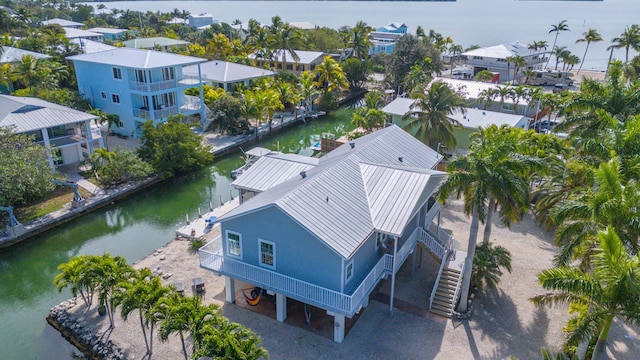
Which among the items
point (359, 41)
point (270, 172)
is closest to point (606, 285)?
point (270, 172)

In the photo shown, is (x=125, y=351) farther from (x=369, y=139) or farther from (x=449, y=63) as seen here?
(x=449, y=63)

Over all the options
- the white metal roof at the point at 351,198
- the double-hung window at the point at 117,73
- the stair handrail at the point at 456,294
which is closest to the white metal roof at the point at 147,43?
the double-hung window at the point at 117,73

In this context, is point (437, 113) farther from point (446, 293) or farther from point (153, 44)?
point (153, 44)

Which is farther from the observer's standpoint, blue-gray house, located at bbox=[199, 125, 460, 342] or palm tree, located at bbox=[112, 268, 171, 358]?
blue-gray house, located at bbox=[199, 125, 460, 342]

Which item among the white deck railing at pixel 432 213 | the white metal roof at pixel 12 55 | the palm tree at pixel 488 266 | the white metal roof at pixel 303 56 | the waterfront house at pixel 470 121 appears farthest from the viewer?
the white metal roof at pixel 303 56

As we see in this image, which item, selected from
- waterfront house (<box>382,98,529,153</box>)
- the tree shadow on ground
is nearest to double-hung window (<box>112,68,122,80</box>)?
waterfront house (<box>382,98,529,153</box>)

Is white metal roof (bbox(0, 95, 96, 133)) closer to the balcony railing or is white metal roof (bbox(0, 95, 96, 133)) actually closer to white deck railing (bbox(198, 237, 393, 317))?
the balcony railing

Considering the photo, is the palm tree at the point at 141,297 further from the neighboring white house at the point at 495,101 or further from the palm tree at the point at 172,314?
the neighboring white house at the point at 495,101

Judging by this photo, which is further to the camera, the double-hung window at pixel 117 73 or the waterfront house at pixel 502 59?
the waterfront house at pixel 502 59
